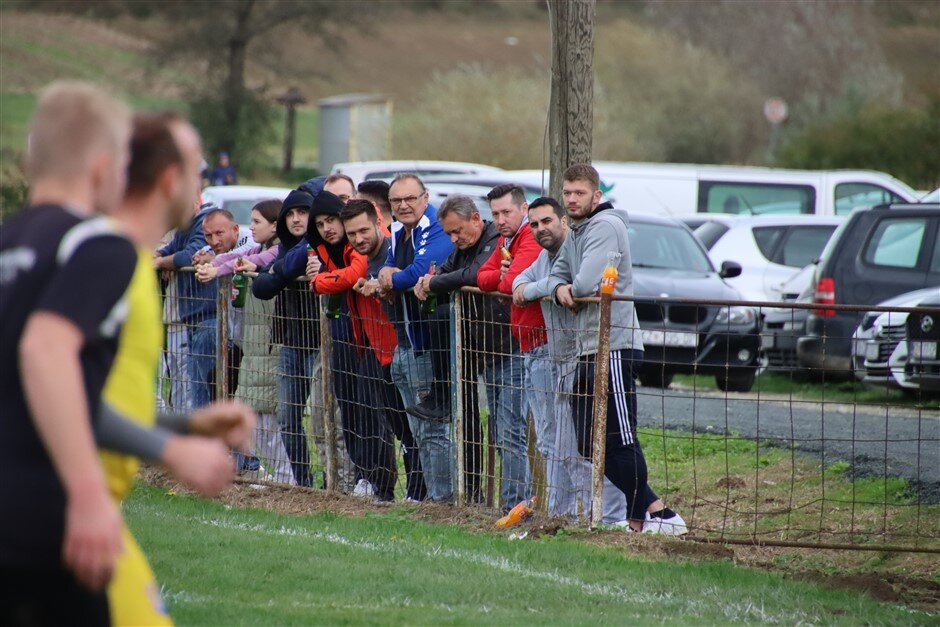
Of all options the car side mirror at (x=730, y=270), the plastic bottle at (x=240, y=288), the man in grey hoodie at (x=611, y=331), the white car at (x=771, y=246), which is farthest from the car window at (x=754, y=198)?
the man in grey hoodie at (x=611, y=331)

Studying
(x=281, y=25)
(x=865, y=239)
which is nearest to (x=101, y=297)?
(x=865, y=239)

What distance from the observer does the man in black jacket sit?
26.6 ft

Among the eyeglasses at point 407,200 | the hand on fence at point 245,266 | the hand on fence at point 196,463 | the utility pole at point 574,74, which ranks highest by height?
the utility pole at point 574,74

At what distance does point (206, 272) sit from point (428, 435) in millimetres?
2210

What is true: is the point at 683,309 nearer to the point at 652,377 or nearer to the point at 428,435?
the point at 652,377

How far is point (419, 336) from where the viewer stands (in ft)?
27.8

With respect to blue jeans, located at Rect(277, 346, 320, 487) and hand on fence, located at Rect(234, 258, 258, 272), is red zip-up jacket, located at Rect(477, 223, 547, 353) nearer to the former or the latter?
blue jeans, located at Rect(277, 346, 320, 487)

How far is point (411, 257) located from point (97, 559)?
5926 mm

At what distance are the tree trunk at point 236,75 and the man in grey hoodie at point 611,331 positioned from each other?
41.4m

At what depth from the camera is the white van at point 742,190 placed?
70.2 feet

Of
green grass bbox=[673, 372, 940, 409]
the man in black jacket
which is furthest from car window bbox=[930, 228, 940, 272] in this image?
the man in black jacket

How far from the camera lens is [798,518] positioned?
8688mm

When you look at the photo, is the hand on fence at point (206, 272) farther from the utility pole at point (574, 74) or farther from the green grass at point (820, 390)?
the green grass at point (820, 390)

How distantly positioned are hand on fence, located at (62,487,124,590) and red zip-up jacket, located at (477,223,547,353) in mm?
5090
